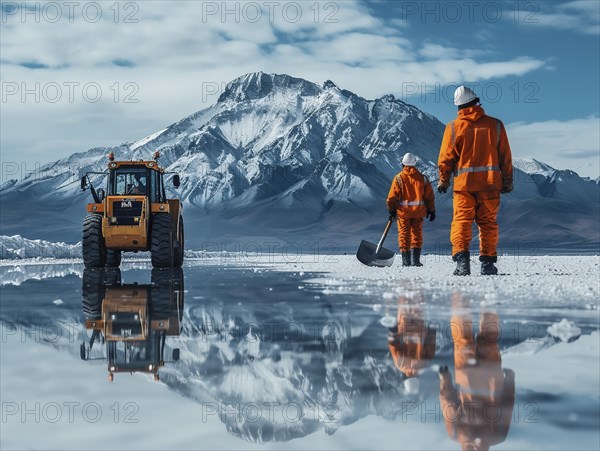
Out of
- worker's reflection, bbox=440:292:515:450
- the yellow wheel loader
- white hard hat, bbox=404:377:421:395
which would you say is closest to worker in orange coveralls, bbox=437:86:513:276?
worker's reflection, bbox=440:292:515:450

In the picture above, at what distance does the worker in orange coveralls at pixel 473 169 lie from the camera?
10508 millimetres

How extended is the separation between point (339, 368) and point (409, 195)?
11.4m

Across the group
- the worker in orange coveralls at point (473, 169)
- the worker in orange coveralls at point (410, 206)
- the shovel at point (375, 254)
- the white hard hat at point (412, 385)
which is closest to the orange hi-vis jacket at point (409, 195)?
A: the worker in orange coveralls at point (410, 206)

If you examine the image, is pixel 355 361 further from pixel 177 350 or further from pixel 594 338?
pixel 594 338

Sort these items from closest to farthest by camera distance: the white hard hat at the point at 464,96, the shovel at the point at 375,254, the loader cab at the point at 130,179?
the white hard hat at the point at 464,96 < the shovel at the point at 375,254 < the loader cab at the point at 130,179

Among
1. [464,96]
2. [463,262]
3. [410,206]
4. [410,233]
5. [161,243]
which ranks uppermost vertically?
[464,96]

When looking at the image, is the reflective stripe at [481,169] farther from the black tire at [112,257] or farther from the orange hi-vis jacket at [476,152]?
the black tire at [112,257]

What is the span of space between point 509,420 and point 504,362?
1108 millimetres

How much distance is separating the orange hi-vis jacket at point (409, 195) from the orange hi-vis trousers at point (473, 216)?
409 centimetres

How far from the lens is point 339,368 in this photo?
153 inches

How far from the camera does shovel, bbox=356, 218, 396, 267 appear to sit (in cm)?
1528

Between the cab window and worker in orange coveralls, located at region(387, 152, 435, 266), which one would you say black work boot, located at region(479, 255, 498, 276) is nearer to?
worker in orange coveralls, located at region(387, 152, 435, 266)

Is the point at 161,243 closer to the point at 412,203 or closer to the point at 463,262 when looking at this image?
the point at 412,203

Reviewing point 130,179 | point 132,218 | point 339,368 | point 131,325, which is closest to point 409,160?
point 132,218
